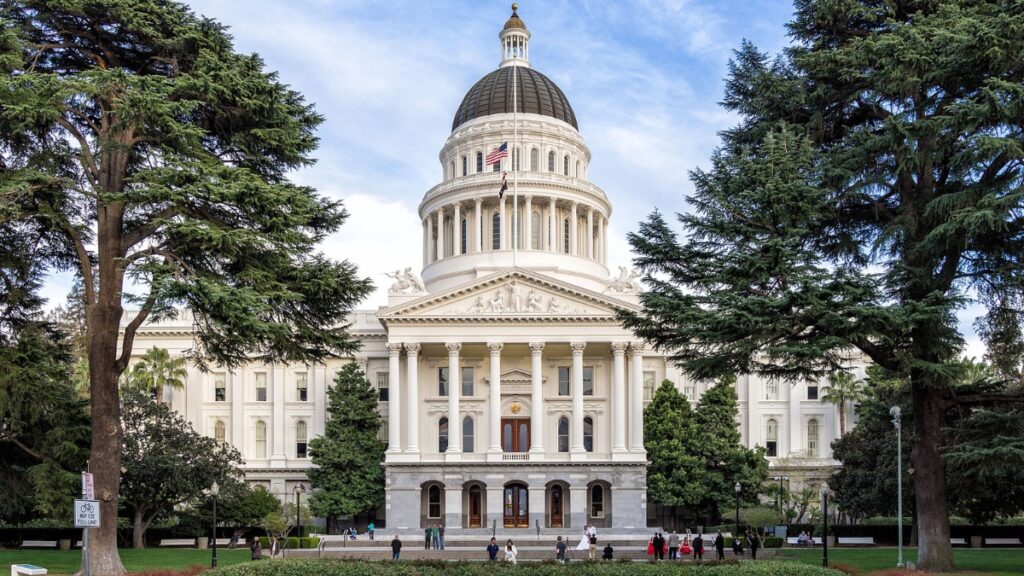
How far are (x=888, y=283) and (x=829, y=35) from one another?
785 centimetres

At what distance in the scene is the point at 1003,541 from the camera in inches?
2119

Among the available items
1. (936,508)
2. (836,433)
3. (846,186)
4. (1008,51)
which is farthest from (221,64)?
(836,433)

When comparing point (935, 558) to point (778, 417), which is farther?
point (778, 417)

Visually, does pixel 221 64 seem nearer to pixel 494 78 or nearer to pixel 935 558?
pixel 935 558

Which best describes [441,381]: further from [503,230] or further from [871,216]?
[871,216]

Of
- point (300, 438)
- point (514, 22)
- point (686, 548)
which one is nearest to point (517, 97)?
point (514, 22)

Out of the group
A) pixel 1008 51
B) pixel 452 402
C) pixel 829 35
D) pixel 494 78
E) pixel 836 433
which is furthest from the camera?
pixel 494 78

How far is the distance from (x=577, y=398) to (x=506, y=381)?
5212 mm

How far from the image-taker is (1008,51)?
27.7 m

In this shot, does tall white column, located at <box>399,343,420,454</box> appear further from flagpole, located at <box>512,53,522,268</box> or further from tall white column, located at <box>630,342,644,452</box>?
tall white column, located at <box>630,342,644,452</box>

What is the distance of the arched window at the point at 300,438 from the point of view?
261 feet

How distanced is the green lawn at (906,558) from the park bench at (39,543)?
32789mm

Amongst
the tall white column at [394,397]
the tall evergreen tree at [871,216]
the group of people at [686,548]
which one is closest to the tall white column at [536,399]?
the tall white column at [394,397]

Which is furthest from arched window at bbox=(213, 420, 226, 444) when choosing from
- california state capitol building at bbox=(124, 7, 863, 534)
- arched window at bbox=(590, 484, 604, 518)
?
arched window at bbox=(590, 484, 604, 518)
